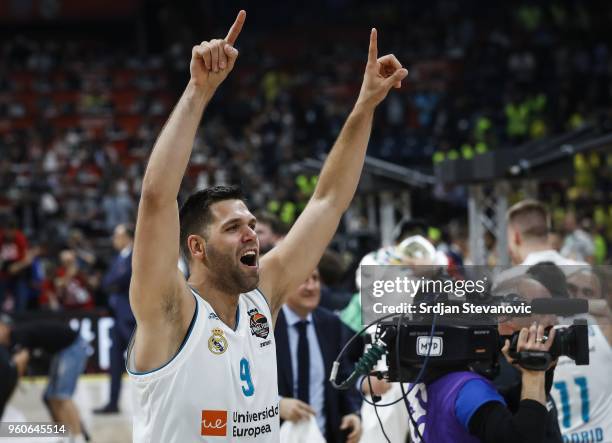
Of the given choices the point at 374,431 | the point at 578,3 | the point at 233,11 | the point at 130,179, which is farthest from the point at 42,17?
the point at 374,431

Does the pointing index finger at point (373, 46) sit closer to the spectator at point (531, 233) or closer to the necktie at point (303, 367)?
the necktie at point (303, 367)

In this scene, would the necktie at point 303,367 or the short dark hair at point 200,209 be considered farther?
the necktie at point 303,367

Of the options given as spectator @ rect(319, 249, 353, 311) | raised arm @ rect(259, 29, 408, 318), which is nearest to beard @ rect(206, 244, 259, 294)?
raised arm @ rect(259, 29, 408, 318)

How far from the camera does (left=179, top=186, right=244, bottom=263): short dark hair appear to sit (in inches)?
150

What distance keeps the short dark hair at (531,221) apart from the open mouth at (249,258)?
8.42 ft

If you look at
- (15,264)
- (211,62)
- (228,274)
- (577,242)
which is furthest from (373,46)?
(15,264)

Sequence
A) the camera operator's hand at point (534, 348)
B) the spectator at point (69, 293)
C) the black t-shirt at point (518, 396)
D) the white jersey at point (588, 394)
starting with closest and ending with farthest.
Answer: the camera operator's hand at point (534, 348)
the black t-shirt at point (518, 396)
the white jersey at point (588, 394)
the spectator at point (69, 293)

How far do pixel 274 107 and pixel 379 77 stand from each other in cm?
2442

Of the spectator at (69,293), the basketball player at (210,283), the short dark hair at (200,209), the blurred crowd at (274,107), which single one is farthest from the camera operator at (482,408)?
the spectator at (69,293)

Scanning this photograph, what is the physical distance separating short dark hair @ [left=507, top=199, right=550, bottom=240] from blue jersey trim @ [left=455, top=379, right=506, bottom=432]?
2335 millimetres

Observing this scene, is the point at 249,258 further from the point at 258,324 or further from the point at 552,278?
the point at 552,278

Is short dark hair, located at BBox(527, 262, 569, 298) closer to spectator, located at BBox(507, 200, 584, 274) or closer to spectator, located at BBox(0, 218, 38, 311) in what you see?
spectator, located at BBox(507, 200, 584, 274)

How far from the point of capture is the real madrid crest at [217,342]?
139 inches

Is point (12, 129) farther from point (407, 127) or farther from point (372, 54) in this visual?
point (372, 54)
